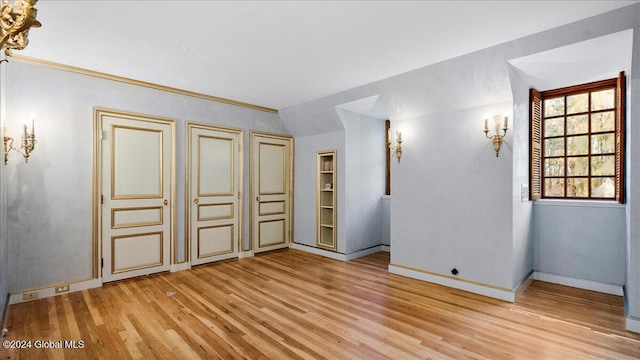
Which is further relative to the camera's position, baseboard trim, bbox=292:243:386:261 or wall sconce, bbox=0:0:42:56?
baseboard trim, bbox=292:243:386:261

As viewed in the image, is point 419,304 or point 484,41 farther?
point 419,304

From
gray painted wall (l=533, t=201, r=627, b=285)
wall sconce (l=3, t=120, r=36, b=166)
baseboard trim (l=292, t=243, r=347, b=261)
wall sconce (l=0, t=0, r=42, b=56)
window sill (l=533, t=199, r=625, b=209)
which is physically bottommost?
baseboard trim (l=292, t=243, r=347, b=261)

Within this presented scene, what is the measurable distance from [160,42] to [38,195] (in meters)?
2.32

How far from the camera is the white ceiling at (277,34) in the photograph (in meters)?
2.48

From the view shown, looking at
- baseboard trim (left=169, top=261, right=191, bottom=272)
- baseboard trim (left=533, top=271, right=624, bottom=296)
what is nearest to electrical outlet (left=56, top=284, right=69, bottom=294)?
baseboard trim (left=169, top=261, right=191, bottom=272)

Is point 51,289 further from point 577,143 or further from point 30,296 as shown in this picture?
point 577,143

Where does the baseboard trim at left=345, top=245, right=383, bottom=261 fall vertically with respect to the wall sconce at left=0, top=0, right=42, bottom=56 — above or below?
below

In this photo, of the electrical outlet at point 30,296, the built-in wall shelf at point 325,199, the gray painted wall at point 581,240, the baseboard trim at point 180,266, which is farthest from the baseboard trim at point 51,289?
the gray painted wall at point 581,240

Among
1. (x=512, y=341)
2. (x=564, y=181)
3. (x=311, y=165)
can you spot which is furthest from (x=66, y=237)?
Answer: (x=564, y=181)

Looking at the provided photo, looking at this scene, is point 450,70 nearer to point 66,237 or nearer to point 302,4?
point 302,4

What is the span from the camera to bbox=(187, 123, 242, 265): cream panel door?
4895 millimetres

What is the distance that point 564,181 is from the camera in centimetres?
415

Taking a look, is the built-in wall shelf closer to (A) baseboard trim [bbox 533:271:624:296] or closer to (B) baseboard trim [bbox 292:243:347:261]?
(B) baseboard trim [bbox 292:243:347:261]

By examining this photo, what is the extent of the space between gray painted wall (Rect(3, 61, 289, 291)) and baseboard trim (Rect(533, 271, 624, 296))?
19.6ft
